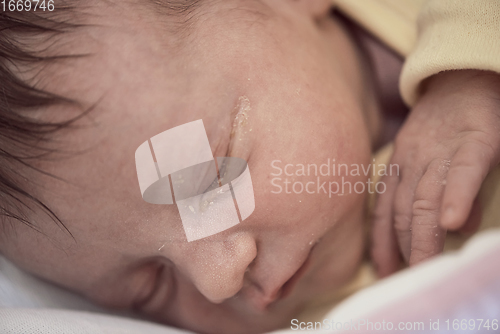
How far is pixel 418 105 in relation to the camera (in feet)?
Result: 2.28

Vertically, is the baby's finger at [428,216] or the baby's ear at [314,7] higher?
the baby's ear at [314,7]

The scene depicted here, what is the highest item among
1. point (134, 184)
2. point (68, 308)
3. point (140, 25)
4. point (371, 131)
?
point (140, 25)

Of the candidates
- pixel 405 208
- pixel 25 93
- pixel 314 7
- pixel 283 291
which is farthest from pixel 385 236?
pixel 25 93

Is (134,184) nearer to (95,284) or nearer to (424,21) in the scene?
(95,284)

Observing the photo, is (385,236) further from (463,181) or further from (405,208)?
(463,181)

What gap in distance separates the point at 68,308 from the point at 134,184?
Result: 14.9 inches

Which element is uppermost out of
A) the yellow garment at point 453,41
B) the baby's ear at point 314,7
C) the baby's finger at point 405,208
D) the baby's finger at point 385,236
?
the baby's ear at point 314,7

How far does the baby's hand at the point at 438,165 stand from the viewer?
1.62 feet

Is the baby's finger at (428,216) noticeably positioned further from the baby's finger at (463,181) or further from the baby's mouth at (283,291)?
the baby's mouth at (283,291)

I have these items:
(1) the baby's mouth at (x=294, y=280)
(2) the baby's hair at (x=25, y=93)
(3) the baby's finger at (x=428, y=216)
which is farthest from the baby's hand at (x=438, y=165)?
(2) the baby's hair at (x=25, y=93)

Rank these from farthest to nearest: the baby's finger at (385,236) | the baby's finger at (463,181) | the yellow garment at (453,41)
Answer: the baby's finger at (385,236) < the yellow garment at (453,41) < the baby's finger at (463,181)

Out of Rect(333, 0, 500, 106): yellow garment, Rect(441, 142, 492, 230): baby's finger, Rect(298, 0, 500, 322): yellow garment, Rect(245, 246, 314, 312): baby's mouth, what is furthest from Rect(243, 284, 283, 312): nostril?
Rect(333, 0, 500, 106): yellow garment

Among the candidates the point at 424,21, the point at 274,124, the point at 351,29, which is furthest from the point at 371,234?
the point at 351,29

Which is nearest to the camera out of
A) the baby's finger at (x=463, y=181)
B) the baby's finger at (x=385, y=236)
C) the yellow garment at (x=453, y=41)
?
the baby's finger at (x=463, y=181)
